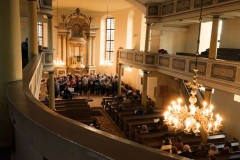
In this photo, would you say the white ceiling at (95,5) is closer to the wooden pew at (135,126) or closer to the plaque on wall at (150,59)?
the plaque on wall at (150,59)

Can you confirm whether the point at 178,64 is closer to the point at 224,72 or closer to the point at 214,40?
the point at 214,40

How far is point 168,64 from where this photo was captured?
13500mm

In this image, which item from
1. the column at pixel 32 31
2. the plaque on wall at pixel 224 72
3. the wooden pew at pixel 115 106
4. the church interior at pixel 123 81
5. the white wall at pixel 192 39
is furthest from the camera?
the white wall at pixel 192 39

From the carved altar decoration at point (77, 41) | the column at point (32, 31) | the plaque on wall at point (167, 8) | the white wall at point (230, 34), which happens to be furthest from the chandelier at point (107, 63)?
the column at point (32, 31)

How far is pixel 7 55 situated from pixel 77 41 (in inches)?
843

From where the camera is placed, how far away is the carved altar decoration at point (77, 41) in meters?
23.3

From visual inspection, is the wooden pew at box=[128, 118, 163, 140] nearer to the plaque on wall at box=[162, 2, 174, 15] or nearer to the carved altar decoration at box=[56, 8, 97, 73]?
the plaque on wall at box=[162, 2, 174, 15]

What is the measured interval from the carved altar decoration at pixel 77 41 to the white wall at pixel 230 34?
531 inches

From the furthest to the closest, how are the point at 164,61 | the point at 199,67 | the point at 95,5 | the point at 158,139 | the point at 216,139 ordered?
the point at 95,5
the point at 164,61
the point at 216,139
the point at 199,67
the point at 158,139

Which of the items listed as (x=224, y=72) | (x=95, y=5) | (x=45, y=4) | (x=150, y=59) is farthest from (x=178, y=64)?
(x=95, y=5)

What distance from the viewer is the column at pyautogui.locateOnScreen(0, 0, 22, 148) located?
8.47 feet

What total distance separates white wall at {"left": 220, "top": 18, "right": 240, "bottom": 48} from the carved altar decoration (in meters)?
13.5

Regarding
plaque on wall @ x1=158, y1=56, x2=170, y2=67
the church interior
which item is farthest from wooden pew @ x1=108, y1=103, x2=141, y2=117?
plaque on wall @ x1=158, y1=56, x2=170, y2=67

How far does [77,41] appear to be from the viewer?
77.8ft
